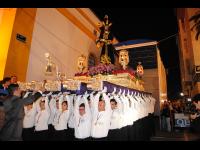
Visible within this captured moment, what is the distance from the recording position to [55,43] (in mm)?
8602

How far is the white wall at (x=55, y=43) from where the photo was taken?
7230 mm

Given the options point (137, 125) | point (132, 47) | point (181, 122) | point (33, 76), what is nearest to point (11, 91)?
point (33, 76)

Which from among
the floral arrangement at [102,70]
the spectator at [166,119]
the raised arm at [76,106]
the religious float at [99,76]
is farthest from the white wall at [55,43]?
the spectator at [166,119]

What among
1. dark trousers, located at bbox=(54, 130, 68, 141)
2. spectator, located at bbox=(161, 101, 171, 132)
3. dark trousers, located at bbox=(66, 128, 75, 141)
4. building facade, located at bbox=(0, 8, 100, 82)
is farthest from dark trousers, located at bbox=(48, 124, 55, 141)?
spectator, located at bbox=(161, 101, 171, 132)

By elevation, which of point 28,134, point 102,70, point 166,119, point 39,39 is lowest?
point 28,134

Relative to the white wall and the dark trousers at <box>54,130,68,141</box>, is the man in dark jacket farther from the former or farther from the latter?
the white wall

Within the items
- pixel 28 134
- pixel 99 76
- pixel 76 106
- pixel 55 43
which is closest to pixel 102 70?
pixel 99 76

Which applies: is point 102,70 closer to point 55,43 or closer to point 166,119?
point 55,43

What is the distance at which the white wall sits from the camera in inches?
285

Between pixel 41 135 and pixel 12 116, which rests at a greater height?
pixel 12 116

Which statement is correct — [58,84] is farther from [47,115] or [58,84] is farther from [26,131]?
[26,131]

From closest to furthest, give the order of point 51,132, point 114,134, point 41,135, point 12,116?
1. point 12,116
2. point 114,134
3. point 41,135
4. point 51,132

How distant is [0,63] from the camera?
5.68 meters

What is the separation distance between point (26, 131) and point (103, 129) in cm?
208
